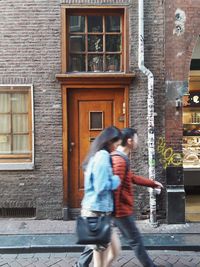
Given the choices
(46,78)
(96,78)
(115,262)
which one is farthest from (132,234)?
(46,78)

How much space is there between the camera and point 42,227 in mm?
7895

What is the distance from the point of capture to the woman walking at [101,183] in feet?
15.6

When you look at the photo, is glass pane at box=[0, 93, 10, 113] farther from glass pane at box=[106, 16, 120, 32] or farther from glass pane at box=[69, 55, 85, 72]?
glass pane at box=[106, 16, 120, 32]

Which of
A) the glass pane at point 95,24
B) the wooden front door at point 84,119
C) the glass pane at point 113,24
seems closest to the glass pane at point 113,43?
the glass pane at point 113,24

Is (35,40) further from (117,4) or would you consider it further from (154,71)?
(154,71)

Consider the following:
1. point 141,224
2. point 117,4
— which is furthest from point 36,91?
point 141,224

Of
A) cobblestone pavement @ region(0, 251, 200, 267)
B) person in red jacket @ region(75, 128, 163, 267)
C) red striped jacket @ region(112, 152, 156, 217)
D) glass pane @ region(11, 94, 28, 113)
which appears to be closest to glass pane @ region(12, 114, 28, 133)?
glass pane @ region(11, 94, 28, 113)

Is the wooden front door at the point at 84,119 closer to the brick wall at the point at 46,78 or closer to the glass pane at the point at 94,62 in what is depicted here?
the brick wall at the point at 46,78

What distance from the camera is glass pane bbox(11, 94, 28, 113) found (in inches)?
334

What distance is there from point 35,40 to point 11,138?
1.94 metres

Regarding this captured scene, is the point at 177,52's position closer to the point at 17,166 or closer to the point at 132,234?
the point at 17,166

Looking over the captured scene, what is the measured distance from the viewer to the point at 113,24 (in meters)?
8.52

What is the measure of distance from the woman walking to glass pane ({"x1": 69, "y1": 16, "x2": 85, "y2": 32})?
3.96 metres

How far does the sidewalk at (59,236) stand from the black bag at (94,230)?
6.82 feet
